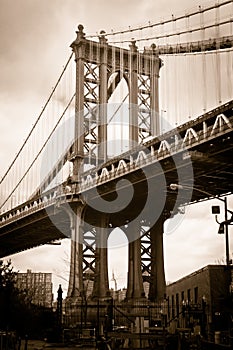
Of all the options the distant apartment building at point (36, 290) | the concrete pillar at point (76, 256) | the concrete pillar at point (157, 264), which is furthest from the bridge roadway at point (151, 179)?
the distant apartment building at point (36, 290)

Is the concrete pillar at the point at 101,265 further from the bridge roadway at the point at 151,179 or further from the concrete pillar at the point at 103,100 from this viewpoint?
the concrete pillar at the point at 103,100

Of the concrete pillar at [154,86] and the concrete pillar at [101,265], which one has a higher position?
the concrete pillar at [154,86]

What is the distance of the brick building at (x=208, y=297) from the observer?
35156 millimetres

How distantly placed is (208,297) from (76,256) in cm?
1605

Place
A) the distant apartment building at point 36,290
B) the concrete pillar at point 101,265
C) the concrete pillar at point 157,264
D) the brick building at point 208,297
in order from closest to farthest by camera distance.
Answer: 1. the brick building at point 208,297
2. the concrete pillar at point 101,265
3. the concrete pillar at point 157,264
4. the distant apartment building at point 36,290

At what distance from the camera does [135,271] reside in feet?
174

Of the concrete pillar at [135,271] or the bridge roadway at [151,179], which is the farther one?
the concrete pillar at [135,271]

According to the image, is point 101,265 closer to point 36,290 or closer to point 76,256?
point 76,256

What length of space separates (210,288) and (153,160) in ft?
28.5

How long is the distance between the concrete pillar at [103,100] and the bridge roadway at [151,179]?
151 inches

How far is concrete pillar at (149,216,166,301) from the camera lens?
183 feet

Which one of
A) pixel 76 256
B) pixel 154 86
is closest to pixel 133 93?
pixel 154 86

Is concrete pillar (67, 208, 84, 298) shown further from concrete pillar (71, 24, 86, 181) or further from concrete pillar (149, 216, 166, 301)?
concrete pillar (149, 216, 166, 301)

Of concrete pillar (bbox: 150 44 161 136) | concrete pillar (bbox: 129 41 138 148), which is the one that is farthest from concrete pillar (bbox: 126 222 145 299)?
concrete pillar (bbox: 150 44 161 136)
